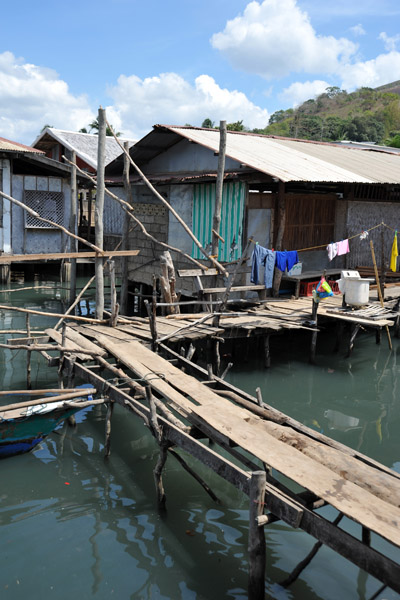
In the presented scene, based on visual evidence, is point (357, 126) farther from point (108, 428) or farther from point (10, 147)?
point (108, 428)

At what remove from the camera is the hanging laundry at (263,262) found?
11539 millimetres

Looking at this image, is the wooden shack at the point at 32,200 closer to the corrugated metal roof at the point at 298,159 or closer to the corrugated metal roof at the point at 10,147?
the corrugated metal roof at the point at 10,147

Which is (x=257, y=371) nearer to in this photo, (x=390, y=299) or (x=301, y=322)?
(x=301, y=322)

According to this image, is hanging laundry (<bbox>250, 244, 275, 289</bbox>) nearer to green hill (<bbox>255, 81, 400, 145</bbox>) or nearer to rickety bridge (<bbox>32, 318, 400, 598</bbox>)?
rickety bridge (<bbox>32, 318, 400, 598</bbox>)

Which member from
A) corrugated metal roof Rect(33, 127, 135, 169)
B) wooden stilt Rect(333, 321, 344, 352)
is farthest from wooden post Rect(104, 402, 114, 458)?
corrugated metal roof Rect(33, 127, 135, 169)

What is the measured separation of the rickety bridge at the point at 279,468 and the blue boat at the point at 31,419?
56cm

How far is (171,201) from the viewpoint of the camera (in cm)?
1424

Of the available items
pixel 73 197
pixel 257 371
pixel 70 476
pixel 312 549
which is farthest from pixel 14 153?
pixel 312 549

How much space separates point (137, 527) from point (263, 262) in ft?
22.6

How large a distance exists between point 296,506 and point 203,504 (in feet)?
7.53

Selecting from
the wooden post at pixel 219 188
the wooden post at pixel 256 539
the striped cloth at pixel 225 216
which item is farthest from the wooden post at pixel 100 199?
the wooden post at pixel 256 539

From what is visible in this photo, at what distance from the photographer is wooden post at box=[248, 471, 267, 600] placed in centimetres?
452

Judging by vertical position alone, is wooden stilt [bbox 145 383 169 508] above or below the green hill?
below

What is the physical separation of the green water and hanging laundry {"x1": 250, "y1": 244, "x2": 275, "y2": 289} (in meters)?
3.04
